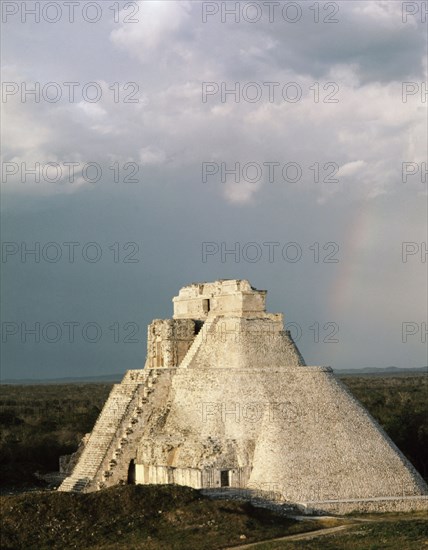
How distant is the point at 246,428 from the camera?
3094 cm

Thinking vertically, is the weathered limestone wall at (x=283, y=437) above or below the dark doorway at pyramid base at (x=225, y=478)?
above

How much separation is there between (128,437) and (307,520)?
29.4 ft

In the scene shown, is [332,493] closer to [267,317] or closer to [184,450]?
[184,450]

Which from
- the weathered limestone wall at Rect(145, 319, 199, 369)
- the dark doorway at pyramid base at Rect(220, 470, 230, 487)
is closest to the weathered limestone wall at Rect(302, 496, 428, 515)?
the dark doorway at pyramid base at Rect(220, 470, 230, 487)

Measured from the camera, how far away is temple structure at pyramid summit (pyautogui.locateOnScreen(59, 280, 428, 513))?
2931cm

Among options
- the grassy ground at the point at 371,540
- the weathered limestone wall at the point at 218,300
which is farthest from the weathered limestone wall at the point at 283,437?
the grassy ground at the point at 371,540

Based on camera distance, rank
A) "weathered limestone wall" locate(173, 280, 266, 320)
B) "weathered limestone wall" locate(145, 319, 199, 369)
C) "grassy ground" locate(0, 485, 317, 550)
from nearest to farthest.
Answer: "grassy ground" locate(0, 485, 317, 550) → "weathered limestone wall" locate(173, 280, 266, 320) → "weathered limestone wall" locate(145, 319, 199, 369)

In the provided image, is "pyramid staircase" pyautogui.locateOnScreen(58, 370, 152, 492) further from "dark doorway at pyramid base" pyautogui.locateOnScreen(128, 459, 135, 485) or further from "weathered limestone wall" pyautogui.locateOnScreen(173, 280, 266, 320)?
"weathered limestone wall" pyautogui.locateOnScreen(173, 280, 266, 320)

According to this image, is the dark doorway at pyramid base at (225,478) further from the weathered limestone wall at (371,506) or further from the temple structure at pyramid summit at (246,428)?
the weathered limestone wall at (371,506)

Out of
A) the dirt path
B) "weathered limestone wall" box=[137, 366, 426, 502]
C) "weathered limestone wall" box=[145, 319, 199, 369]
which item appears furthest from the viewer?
"weathered limestone wall" box=[145, 319, 199, 369]

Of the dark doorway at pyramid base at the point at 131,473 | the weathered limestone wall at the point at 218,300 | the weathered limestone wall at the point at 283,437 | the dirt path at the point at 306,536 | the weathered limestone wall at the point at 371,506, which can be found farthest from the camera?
the weathered limestone wall at the point at 218,300

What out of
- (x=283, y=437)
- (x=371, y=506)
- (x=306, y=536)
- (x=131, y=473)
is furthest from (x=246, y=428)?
(x=306, y=536)

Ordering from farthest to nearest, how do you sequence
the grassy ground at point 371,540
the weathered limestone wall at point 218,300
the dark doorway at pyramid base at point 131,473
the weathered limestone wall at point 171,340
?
the weathered limestone wall at point 171,340, the weathered limestone wall at point 218,300, the dark doorway at pyramid base at point 131,473, the grassy ground at point 371,540

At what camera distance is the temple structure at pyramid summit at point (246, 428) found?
96.2 ft
